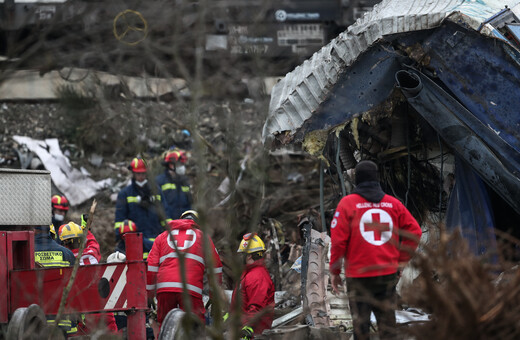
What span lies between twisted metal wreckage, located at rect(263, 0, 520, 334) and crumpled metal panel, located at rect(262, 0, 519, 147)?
12mm

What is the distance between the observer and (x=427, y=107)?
760cm

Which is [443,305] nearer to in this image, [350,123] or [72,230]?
[350,123]

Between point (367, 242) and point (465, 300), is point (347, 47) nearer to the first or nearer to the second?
point (367, 242)

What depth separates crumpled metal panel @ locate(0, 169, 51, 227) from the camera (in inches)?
261

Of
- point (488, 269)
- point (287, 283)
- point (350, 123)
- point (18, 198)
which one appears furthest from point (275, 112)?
point (488, 269)

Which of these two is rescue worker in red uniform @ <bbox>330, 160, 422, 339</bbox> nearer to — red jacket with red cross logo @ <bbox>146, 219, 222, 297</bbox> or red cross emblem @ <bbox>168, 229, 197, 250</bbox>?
red jacket with red cross logo @ <bbox>146, 219, 222, 297</bbox>

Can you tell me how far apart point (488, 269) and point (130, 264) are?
3.17m

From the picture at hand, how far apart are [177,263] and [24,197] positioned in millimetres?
1430

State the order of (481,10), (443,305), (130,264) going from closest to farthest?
(443,305), (130,264), (481,10)

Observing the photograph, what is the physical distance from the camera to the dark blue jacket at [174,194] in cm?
1072

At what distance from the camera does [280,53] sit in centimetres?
1362

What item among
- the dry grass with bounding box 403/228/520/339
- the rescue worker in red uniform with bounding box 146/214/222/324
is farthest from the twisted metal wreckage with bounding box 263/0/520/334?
the dry grass with bounding box 403/228/520/339

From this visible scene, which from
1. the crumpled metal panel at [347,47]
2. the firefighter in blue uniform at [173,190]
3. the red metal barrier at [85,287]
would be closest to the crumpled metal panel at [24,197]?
the red metal barrier at [85,287]

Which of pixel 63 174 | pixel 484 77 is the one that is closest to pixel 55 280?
pixel 484 77
